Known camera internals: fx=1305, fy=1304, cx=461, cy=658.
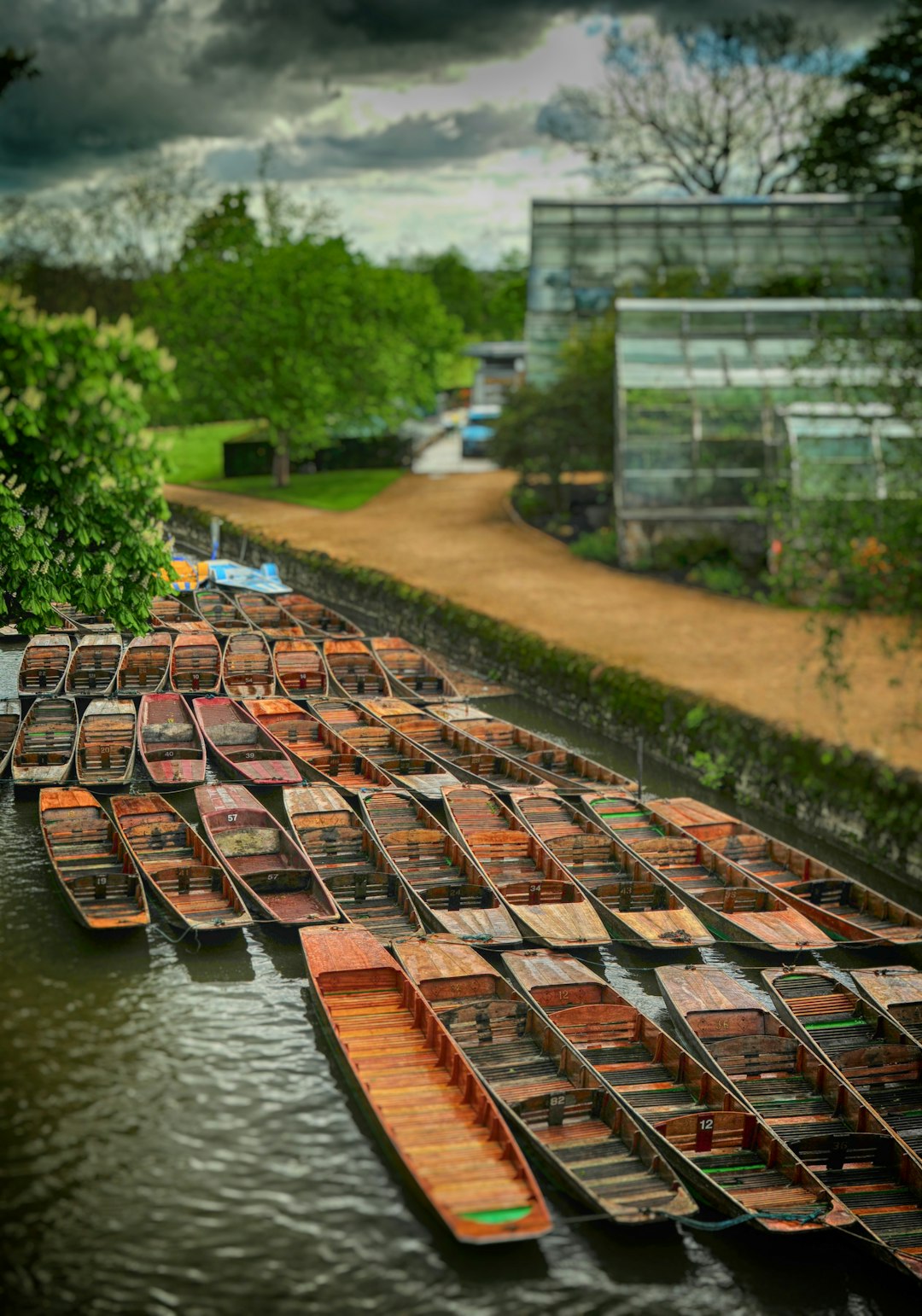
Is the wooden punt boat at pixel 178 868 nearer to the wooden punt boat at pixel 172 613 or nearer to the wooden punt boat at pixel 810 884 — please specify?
the wooden punt boat at pixel 810 884

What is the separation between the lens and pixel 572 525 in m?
53.1

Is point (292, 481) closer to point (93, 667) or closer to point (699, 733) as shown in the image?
point (93, 667)

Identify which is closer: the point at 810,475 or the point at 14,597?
the point at 14,597

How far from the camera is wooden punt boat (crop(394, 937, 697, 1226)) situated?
15203mm

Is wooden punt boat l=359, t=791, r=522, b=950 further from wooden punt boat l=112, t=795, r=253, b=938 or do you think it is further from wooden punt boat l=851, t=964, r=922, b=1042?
wooden punt boat l=851, t=964, r=922, b=1042

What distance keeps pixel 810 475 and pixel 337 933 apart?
26.3 metres

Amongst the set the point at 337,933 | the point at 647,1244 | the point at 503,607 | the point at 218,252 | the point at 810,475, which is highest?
the point at 218,252

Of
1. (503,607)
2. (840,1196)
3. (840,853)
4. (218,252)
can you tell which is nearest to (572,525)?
(503,607)

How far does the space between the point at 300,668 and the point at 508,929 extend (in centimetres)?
1543

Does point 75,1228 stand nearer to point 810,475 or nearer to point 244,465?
point 810,475

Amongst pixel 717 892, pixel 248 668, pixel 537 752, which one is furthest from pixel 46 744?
pixel 717 892

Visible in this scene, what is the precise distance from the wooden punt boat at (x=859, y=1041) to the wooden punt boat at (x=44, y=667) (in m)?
19.7

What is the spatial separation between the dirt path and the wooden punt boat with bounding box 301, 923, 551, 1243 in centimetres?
1114

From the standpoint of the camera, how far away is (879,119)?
61344 mm
